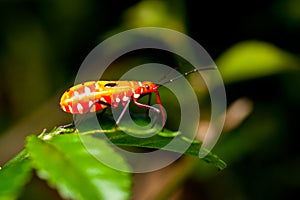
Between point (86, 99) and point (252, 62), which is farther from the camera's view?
point (252, 62)

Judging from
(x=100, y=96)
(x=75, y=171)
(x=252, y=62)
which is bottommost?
(x=252, y=62)

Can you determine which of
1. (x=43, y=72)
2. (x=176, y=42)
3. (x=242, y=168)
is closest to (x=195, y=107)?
(x=176, y=42)

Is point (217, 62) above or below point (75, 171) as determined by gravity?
below

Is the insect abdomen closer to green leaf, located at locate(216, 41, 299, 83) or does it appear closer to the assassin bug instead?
the assassin bug

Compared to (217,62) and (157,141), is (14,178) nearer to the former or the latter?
(157,141)

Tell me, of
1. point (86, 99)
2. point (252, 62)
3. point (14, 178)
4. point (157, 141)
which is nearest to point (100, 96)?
point (86, 99)

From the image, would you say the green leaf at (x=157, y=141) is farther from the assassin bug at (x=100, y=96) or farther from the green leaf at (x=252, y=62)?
the green leaf at (x=252, y=62)

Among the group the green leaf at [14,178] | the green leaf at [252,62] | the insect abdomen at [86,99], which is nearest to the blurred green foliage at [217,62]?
the green leaf at [252,62]

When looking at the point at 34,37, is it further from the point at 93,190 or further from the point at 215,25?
the point at 93,190
